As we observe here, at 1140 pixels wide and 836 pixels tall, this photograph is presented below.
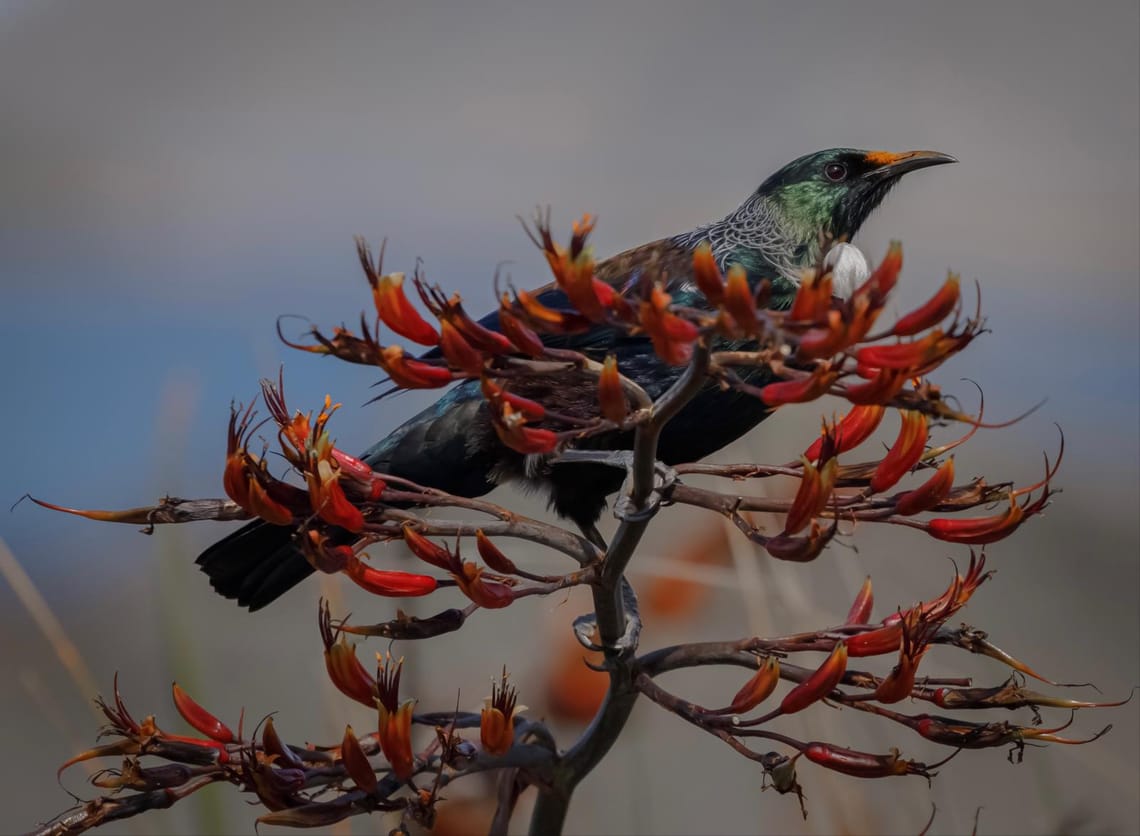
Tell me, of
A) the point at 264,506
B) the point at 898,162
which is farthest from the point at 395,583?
the point at 898,162

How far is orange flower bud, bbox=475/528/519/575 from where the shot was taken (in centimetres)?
146

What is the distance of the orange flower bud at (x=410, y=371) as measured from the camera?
1329 mm

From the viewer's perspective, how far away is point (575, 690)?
2484 mm

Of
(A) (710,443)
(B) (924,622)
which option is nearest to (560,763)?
(B) (924,622)

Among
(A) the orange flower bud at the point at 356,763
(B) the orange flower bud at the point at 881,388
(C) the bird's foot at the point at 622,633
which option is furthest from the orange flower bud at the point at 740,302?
(A) the orange flower bud at the point at 356,763

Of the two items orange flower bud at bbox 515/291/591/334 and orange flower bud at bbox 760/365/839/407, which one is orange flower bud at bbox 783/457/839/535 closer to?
orange flower bud at bbox 760/365/839/407

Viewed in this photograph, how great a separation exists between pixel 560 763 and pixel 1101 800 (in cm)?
223

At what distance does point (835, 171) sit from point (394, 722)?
2.39 meters

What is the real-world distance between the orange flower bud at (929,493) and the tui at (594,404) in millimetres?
599

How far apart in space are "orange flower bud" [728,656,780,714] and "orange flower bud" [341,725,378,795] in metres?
0.46

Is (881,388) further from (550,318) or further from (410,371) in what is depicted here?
(410,371)

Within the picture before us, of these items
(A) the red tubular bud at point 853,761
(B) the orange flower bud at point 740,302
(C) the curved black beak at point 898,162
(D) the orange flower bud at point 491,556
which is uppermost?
(C) the curved black beak at point 898,162

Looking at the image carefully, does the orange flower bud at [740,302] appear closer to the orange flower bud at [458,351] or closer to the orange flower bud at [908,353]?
the orange flower bud at [908,353]

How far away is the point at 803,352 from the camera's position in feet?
3.73
